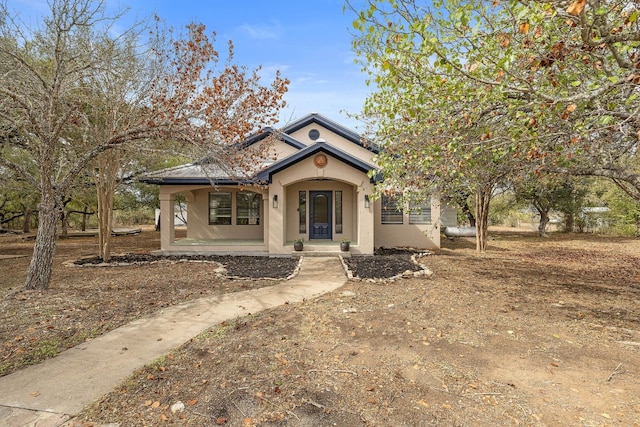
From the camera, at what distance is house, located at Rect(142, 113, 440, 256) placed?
43.1 ft

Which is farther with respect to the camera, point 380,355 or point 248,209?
point 248,209

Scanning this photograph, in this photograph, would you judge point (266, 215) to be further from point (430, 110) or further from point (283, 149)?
point (430, 110)

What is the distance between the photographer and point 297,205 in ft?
50.4

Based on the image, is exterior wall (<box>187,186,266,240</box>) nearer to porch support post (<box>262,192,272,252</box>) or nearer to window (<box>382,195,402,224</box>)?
porch support post (<box>262,192,272,252</box>)

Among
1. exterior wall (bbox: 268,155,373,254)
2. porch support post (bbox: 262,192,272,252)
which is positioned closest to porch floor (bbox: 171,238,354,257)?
porch support post (bbox: 262,192,272,252)

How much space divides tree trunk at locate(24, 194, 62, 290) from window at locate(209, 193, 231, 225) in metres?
8.91

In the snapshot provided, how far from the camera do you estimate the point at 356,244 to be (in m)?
14.1

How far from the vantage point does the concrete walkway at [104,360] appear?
3.20m

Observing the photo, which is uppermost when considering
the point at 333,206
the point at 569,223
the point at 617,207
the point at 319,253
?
the point at 617,207

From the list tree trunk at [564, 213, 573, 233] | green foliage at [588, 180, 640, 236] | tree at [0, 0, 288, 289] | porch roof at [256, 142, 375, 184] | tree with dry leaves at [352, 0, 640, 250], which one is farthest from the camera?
tree trunk at [564, 213, 573, 233]

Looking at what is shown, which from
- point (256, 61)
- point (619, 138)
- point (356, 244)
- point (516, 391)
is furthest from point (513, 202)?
point (516, 391)

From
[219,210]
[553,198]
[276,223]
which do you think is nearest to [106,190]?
[219,210]

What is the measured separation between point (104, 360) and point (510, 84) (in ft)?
22.2

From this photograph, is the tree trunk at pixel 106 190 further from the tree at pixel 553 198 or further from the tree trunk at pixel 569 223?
the tree trunk at pixel 569 223
